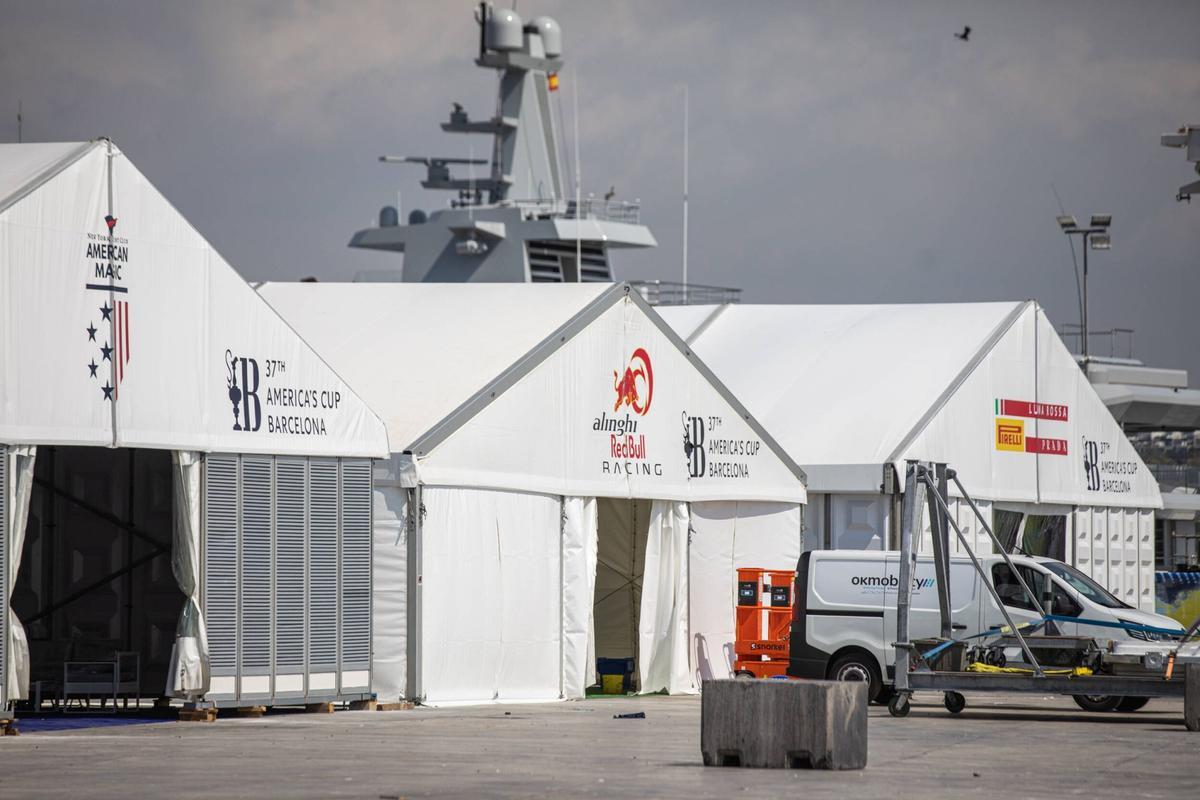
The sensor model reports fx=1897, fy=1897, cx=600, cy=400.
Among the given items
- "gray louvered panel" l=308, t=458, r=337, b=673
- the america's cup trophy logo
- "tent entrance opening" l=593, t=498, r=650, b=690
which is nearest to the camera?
the america's cup trophy logo

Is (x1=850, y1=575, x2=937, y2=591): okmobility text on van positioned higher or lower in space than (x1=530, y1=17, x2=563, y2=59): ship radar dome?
lower

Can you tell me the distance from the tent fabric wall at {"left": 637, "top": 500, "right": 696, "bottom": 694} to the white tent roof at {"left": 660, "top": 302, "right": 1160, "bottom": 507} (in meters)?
4.20

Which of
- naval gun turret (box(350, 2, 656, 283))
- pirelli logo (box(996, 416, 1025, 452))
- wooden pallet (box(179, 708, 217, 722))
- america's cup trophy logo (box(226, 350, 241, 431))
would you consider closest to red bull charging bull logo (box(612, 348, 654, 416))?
america's cup trophy logo (box(226, 350, 241, 431))

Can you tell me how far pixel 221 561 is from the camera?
19.3 metres

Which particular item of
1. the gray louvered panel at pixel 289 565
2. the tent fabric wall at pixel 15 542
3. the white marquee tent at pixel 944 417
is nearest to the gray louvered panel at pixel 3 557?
the tent fabric wall at pixel 15 542

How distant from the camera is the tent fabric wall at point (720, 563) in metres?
25.7

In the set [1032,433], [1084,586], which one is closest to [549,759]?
[1084,586]

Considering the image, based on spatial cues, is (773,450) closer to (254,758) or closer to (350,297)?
(350,297)

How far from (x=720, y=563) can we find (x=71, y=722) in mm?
9774

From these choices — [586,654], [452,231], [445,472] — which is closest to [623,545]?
[586,654]

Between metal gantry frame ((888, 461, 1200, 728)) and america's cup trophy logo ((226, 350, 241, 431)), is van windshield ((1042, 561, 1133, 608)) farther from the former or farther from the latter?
america's cup trophy logo ((226, 350, 241, 431))

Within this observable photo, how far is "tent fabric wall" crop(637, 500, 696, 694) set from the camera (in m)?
24.7

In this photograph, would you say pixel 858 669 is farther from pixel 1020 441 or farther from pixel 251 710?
pixel 1020 441

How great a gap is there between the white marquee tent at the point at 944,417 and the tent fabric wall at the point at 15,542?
46.6 ft
